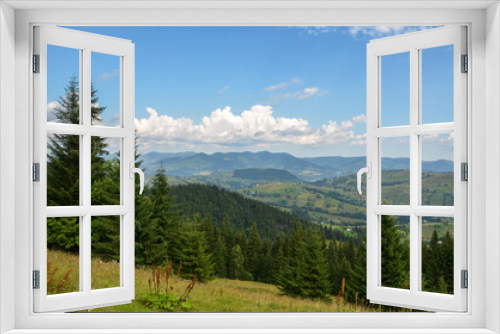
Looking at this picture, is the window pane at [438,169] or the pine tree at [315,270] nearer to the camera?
the window pane at [438,169]

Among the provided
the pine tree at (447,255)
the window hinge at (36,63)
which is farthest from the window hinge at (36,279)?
the pine tree at (447,255)

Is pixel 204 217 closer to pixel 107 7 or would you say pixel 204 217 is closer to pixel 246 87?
pixel 246 87

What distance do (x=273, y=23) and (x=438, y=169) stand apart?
18.9 ft

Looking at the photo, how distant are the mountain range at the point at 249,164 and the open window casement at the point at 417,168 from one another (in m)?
6.34

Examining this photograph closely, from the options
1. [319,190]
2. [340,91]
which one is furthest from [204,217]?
[340,91]

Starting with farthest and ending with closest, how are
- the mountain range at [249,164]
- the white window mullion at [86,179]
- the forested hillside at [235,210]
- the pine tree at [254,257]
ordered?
the pine tree at [254,257], the forested hillside at [235,210], the mountain range at [249,164], the white window mullion at [86,179]

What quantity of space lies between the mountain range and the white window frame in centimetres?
661

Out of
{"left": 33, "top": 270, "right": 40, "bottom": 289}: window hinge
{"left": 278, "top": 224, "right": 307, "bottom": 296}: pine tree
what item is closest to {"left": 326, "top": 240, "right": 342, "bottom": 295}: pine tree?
{"left": 278, "top": 224, "right": 307, "bottom": 296}: pine tree

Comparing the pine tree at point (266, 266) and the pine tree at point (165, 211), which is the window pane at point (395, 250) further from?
the pine tree at point (165, 211)

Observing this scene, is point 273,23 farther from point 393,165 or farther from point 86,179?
point 393,165

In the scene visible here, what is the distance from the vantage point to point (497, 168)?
190 centimetres

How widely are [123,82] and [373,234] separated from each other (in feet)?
5.69

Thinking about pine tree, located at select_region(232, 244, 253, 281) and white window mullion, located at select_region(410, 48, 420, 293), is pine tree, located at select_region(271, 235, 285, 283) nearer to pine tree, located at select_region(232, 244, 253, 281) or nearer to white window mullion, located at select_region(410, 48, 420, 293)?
pine tree, located at select_region(232, 244, 253, 281)

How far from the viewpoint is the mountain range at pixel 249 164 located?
870 centimetres
